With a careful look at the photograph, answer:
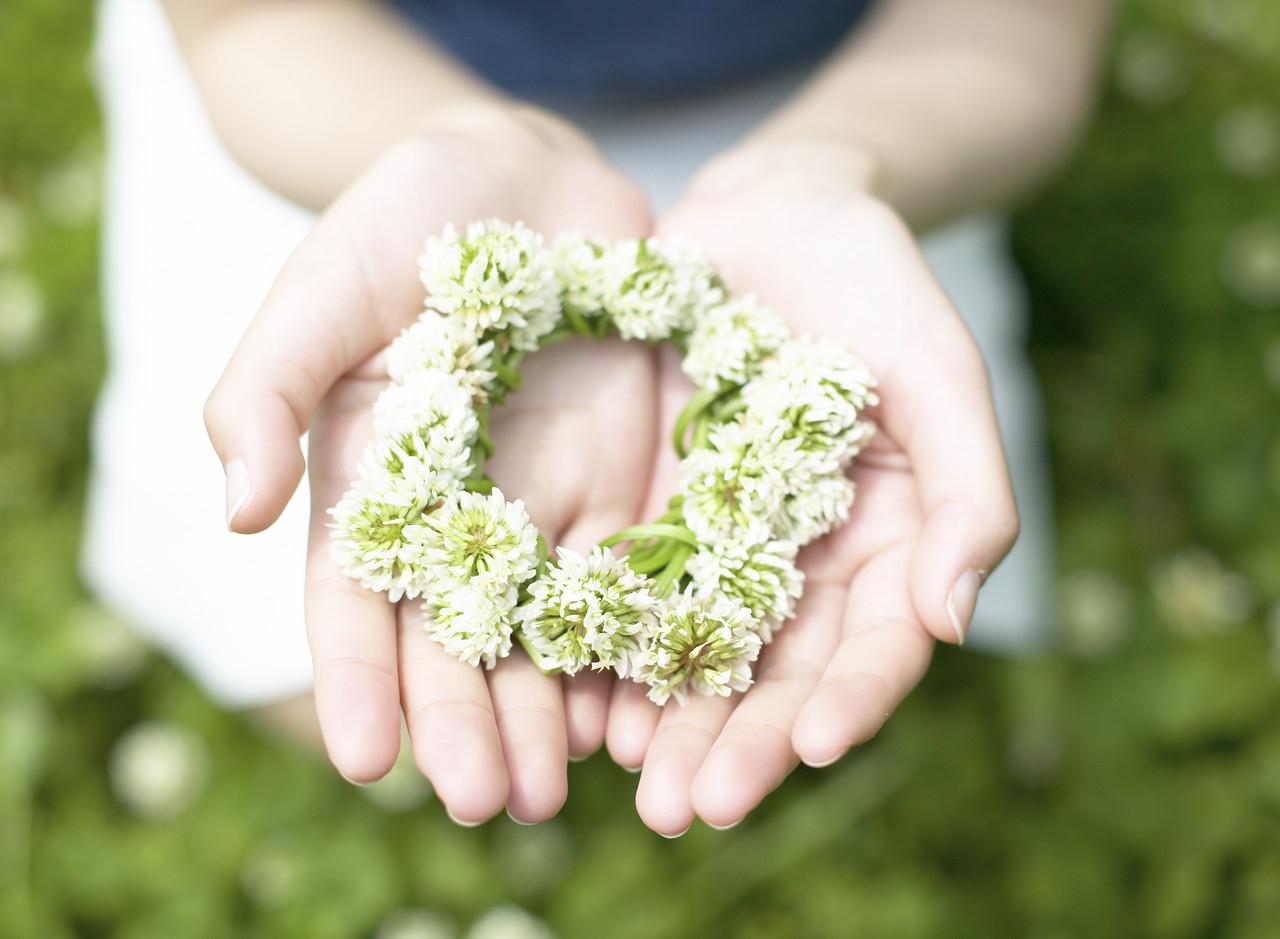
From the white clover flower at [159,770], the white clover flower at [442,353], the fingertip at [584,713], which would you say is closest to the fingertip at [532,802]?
the fingertip at [584,713]

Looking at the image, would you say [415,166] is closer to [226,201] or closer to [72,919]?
[226,201]

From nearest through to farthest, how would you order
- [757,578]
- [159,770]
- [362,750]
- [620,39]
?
[362,750], [757,578], [620,39], [159,770]

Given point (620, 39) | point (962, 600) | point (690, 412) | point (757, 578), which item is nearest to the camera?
point (962, 600)

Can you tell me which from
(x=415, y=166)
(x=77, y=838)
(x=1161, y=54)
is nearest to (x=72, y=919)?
(x=77, y=838)

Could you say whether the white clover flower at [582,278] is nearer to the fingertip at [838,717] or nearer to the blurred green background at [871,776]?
the fingertip at [838,717]

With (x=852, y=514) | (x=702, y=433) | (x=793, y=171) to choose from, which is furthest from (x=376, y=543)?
(x=793, y=171)

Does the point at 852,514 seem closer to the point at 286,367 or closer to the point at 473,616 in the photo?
the point at 473,616

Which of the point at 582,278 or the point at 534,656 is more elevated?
the point at 582,278

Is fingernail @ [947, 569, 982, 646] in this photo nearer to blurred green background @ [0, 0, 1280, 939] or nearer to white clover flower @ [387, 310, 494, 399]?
white clover flower @ [387, 310, 494, 399]
